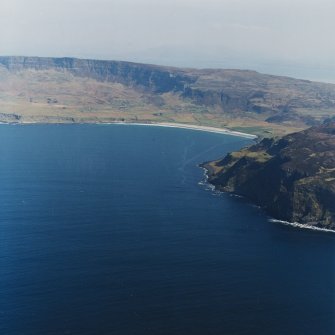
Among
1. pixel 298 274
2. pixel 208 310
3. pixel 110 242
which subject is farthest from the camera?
pixel 110 242

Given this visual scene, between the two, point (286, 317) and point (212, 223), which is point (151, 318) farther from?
point (212, 223)

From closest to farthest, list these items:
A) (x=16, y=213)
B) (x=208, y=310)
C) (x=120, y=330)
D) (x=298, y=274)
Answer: (x=120, y=330) < (x=208, y=310) < (x=298, y=274) < (x=16, y=213)

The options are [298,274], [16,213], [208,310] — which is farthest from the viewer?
[16,213]

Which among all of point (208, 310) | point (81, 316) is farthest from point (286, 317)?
point (81, 316)

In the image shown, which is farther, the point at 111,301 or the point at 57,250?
the point at 57,250

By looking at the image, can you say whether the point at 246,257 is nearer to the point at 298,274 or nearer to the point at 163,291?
the point at 298,274

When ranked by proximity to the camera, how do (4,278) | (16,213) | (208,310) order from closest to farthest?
1. (208,310)
2. (4,278)
3. (16,213)

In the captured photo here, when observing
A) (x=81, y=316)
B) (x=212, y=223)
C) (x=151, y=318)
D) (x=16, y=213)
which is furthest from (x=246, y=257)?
(x=16, y=213)

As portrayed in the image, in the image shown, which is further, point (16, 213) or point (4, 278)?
point (16, 213)

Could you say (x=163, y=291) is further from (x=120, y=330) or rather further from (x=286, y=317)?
(x=286, y=317)
